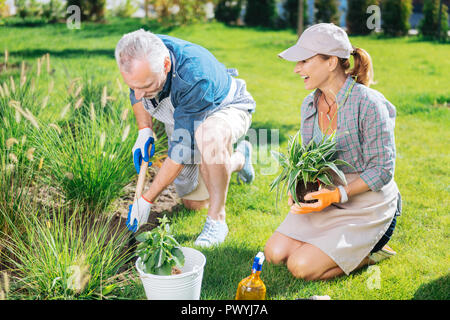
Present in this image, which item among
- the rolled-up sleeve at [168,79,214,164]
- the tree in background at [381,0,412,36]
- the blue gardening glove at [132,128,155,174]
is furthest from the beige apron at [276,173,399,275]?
the tree in background at [381,0,412,36]

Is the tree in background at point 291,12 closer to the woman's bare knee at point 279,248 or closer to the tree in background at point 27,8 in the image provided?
the tree in background at point 27,8

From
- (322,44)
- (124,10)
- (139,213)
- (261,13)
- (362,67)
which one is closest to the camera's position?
(322,44)

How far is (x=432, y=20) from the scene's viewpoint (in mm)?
11297

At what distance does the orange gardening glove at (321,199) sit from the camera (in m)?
A: 2.74

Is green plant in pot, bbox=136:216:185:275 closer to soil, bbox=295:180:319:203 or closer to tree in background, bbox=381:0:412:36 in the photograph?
soil, bbox=295:180:319:203

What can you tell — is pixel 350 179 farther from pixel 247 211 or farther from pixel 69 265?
pixel 69 265

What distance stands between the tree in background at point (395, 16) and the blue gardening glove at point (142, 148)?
10.2 metres

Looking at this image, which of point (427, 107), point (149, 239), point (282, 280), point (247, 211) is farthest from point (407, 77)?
point (149, 239)

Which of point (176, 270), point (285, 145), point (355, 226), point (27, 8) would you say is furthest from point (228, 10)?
point (176, 270)

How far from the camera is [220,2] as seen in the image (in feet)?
43.5

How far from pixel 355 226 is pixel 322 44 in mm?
1067

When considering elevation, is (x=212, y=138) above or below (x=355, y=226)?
above

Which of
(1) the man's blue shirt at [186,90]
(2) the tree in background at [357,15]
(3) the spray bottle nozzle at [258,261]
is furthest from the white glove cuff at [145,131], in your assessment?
(2) the tree in background at [357,15]

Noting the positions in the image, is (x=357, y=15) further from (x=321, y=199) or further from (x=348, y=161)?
(x=321, y=199)
